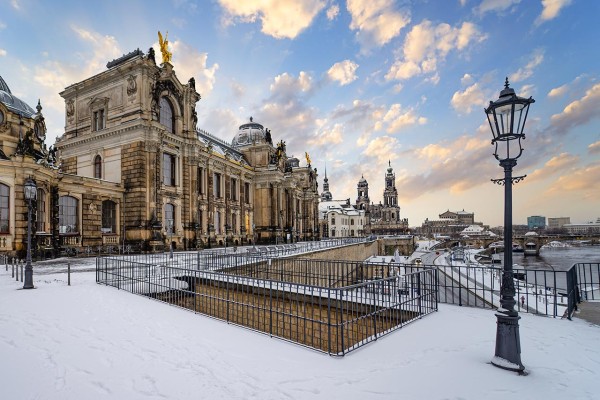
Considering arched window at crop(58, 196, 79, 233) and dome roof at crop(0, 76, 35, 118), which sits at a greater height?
dome roof at crop(0, 76, 35, 118)

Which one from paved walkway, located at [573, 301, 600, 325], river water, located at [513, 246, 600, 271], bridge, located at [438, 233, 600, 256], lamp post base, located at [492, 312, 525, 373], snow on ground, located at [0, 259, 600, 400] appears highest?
lamp post base, located at [492, 312, 525, 373]

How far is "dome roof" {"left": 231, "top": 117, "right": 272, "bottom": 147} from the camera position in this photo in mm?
49344

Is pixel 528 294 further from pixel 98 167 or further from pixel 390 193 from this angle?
pixel 390 193

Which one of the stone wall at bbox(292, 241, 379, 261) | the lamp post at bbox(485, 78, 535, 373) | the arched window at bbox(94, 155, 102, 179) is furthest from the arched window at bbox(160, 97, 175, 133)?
the lamp post at bbox(485, 78, 535, 373)

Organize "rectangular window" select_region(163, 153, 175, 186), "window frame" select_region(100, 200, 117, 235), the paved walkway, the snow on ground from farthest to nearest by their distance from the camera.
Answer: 1. "rectangular window" select_region(163, 153, 175, 186)
2. "window frame" select_region(100, 200, 117, 235)
3. the paved walkway
4. the snow on ground

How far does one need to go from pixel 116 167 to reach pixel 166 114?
652cm

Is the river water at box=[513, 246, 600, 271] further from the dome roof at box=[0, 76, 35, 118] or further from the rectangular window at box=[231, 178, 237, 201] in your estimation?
the dome roof at box=[0, 76, 35, 118]

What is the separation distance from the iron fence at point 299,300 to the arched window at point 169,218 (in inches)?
602

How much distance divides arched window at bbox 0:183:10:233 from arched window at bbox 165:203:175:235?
1088cm

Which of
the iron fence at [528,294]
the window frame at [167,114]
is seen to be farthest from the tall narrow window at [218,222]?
the iron fence at [528,294]

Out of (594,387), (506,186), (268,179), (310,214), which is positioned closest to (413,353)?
(594,387)

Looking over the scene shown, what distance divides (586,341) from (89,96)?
35.8 metres

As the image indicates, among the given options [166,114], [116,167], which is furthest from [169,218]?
[166,114]

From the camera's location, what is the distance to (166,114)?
2917 cm
